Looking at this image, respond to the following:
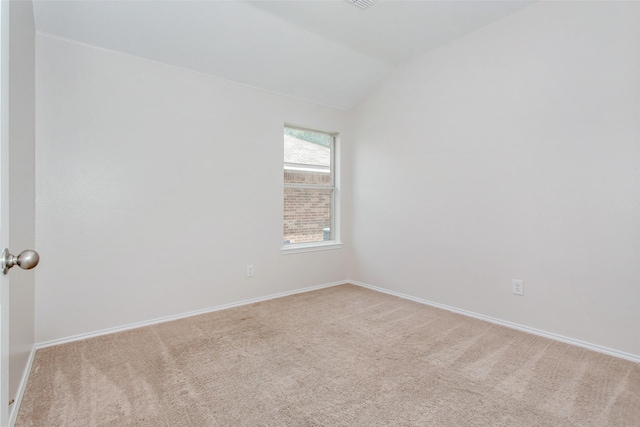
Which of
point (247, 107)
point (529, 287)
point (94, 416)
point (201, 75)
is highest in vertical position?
point (201, 75)

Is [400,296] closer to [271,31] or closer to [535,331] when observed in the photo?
[535,331]

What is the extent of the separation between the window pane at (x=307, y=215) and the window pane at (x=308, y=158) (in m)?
0.15

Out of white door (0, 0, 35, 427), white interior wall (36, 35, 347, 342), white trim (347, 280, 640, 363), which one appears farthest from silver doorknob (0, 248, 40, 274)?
white trim (347, 280, 640, 363)

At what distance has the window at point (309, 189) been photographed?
384cm

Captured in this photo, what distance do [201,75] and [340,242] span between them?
2.54 m

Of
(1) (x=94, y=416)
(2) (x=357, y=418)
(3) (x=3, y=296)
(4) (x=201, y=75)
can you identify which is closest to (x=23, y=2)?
(4) (x=201, y=75)

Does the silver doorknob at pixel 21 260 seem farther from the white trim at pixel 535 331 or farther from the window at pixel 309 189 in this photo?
the white trim at pixel 535 331

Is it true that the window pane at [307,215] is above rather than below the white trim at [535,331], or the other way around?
above

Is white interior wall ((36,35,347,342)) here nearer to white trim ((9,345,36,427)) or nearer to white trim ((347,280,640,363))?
white trim ((9,345,36,427))

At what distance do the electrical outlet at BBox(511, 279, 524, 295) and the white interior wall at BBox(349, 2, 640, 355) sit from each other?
3 centimetres

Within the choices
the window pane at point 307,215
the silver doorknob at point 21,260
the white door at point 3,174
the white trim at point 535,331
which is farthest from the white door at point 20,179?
the white trim at point 535,331

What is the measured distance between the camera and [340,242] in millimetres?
4234

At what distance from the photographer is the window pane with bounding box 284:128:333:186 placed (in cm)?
384

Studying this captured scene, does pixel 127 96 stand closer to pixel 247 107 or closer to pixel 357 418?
pixel 247 107
